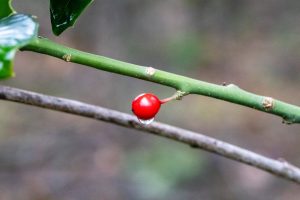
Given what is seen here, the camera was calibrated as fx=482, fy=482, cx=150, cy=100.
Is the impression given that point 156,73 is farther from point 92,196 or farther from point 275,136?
point 275,136

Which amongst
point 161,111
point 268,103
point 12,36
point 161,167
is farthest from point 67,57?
point 161,111

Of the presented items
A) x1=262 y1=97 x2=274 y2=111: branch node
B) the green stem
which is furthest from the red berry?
x1=262 y1=97 x2=274 y2=111: branch node

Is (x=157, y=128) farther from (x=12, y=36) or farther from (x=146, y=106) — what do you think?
(x=12, y=36)

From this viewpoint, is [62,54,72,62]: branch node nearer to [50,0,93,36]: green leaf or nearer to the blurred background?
[50,0,93,36]: green leaf

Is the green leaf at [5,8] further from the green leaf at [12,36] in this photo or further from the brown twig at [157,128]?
the brown twig at [157,128]

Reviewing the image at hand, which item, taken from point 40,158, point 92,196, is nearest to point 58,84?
point 40,158
